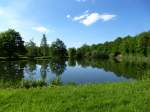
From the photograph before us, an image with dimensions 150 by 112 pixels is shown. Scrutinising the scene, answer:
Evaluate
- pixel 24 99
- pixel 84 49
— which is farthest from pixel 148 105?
pixel 84 49

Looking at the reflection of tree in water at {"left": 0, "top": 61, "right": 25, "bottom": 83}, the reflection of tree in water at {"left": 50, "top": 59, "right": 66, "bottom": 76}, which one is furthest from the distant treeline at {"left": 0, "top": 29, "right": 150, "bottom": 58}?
the reflection of tree in water at {"left": 0, "top": 61, "right": 25, "bottom": 83}

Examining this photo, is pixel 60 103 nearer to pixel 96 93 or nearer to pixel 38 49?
pixel 96 93

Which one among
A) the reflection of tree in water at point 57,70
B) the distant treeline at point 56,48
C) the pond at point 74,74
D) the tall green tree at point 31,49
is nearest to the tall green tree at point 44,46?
the distant treeline at point 56,48

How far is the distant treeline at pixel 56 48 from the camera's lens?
275ft

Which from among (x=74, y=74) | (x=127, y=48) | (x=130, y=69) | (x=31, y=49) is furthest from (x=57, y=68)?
(x=127, y=48)

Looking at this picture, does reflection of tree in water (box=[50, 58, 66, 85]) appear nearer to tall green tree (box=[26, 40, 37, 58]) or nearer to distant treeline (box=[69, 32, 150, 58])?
distant treeline (box=[69, 32, 150, 58])

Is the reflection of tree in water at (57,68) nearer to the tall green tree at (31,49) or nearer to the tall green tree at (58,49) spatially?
the tall green tree at (31,49)

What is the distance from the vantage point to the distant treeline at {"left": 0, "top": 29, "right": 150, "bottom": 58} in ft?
Answer: 275

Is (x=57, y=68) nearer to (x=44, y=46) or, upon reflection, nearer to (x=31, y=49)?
(x=31, y=49)

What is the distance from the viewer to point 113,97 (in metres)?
10.0

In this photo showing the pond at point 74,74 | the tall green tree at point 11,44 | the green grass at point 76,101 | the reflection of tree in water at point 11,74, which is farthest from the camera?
the tall green tree at point 11,44

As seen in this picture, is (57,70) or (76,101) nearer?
(76,101)

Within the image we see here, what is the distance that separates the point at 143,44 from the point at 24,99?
91725 mm

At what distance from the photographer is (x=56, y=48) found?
373ft
